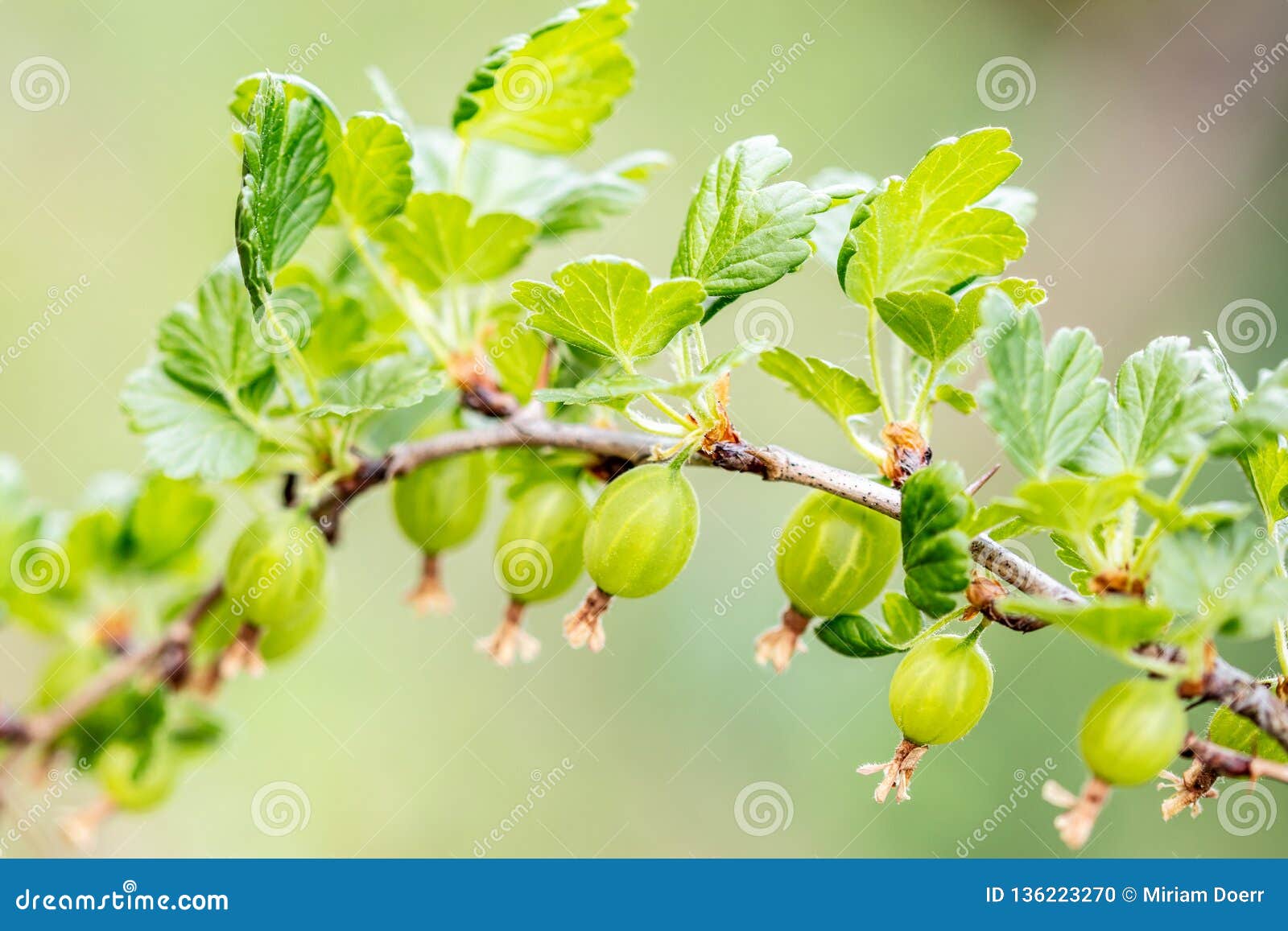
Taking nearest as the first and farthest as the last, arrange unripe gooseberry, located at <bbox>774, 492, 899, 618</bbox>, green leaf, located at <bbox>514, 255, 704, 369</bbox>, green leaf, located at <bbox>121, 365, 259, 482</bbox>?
green leaf, located at <bbox>514, 255, 704, 369</bbox>
unripe gooseberry, located at <bbox>774, 492, 899, 618</bbox>
green leaf, located at <bbox>121, 365, 259, 482</bbox>

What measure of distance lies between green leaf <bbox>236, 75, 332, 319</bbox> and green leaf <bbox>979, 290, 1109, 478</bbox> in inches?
18.3

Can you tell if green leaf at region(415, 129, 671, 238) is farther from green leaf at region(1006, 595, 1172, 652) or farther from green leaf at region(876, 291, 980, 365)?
green leaf at region(1006, 595, 1172, 652)

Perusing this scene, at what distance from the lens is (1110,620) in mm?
533

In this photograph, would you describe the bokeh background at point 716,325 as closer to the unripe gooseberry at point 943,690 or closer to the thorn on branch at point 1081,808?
the unripe gooseberry at point 943,690

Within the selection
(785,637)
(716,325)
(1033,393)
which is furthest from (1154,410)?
(716,325)

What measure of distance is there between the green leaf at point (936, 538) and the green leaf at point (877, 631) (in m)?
0.07

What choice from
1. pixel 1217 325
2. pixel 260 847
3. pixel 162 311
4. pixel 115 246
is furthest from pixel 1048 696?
pixel 115 246

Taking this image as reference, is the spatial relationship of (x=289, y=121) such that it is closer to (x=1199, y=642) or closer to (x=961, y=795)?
(x=1199, y=642)

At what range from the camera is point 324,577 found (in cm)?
97

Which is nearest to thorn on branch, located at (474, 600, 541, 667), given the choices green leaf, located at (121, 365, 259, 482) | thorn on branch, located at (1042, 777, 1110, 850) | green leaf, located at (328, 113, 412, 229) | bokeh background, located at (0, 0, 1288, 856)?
green leaf, located at (121, 365, 259, 482)

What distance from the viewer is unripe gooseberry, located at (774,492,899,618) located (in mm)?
740

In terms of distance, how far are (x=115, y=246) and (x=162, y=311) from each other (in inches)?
7.7

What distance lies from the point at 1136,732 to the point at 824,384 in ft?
0.94

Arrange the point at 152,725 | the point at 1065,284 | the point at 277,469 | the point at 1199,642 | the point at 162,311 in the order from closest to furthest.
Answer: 1. the point at 1199,642
2. the point at 277,469
3. the point at 152,725
4. the point at 162,311
5. the point at 1065,284
